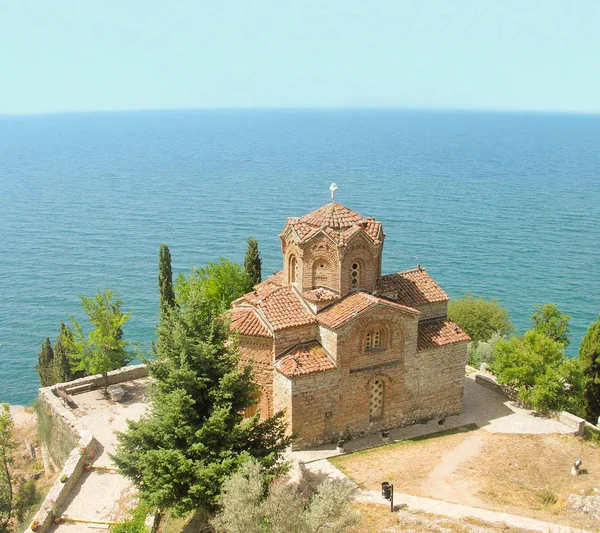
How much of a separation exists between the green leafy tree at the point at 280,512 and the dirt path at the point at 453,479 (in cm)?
741

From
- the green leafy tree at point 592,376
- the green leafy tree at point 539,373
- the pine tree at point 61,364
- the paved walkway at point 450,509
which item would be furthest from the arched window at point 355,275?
the pine tree at point 61,364

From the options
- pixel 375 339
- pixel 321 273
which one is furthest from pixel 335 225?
pixel 375 339

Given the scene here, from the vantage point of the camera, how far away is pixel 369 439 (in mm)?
28125

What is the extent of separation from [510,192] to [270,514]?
10886 centimetres

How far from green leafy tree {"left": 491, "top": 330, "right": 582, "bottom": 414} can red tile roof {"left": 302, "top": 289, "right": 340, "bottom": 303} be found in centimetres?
1069

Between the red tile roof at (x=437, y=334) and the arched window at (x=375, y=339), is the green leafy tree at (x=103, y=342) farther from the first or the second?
the red tile roof at (x=437, y=334)

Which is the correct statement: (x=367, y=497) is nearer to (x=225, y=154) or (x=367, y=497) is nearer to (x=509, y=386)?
(x=509, y=386)

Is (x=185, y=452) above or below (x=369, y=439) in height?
above

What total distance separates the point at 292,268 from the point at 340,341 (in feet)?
16.0

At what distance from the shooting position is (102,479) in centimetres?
2741

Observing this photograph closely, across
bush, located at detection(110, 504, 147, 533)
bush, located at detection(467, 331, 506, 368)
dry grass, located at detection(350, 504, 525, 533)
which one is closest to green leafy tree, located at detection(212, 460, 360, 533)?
dry grass, located at detection(350, 504, 525, 533)

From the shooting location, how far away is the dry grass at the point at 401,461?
24734 millimetres

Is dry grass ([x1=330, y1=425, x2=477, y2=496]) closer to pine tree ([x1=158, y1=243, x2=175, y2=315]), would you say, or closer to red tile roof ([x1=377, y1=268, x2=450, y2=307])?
red tile roof ([x1=377, y1=268, x2=450, y2=307])

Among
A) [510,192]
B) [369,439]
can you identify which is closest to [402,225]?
[510,192]
